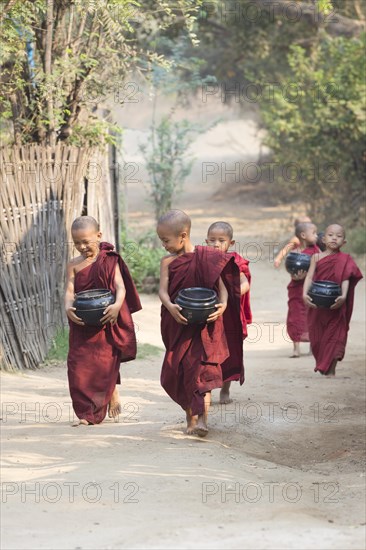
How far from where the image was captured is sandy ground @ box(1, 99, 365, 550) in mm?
4836

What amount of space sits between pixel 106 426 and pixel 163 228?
1542 mm

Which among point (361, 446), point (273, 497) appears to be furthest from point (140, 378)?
point (273, 497)

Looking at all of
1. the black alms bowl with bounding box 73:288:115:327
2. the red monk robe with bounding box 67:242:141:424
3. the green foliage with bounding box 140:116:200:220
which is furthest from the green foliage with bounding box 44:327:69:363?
the green foliage with bounding box 140:116:200:220

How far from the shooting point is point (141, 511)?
5184 mm

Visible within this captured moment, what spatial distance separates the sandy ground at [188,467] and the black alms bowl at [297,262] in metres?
0.98

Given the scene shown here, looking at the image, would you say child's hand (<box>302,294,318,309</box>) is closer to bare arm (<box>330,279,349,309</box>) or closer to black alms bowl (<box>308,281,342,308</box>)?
black alms bowl (<box>308,281,342,308</box>)

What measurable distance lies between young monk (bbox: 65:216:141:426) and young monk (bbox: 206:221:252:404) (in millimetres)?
723

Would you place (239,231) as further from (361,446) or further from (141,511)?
(141,511)

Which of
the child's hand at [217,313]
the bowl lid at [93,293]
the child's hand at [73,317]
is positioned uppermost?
the bowl lid at [93,293]

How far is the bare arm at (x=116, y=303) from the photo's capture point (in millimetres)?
7039

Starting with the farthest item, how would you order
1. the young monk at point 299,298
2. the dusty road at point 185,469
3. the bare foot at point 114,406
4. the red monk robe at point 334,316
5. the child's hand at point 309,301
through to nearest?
the young monk at point 299,298, the red monk robe at point 334,316, the child's hand at point 309,301, the bare foot at point 114,406, the dusty road at point 185,469

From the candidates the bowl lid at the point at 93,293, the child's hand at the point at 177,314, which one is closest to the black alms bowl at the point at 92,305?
the bowl lid at the point at 93,293

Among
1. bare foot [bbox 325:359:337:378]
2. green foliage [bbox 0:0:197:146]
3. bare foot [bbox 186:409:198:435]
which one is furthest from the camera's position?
green foliage [bbox 0:0:197:146]

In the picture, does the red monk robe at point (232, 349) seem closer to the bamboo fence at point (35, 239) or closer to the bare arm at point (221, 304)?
the bare arm at point (221, 304)
